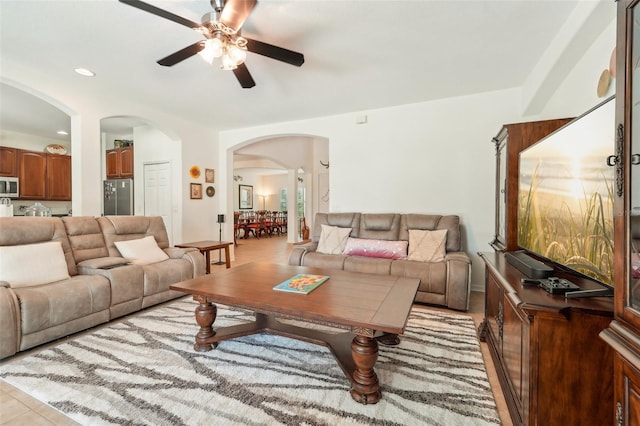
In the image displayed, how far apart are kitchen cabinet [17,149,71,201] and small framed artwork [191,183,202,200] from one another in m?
3.19

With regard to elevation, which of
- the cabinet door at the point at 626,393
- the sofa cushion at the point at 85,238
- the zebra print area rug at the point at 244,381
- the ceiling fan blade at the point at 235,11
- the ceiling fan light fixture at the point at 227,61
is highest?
the ceiling fan blade at the point at 235,11

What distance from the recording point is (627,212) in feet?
2.46

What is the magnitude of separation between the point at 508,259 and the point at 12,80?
15.7 feet

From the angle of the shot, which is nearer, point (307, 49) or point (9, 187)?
point (307, 49)

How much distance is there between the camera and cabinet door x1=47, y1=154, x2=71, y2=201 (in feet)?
18.3

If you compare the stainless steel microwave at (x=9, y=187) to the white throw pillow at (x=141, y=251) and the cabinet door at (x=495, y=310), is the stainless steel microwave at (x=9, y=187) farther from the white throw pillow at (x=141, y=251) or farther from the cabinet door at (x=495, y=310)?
the cabinet door at (x=495, y=310)

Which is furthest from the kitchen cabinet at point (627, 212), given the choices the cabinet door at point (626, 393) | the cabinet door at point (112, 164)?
the cabinet door at point (112, 164)

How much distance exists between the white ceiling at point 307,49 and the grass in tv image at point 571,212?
3.92ft

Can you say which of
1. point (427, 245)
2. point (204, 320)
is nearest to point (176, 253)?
point (204, 320)

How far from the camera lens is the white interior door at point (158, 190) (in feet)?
16.7

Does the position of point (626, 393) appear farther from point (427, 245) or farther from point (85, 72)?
point (85, 72)

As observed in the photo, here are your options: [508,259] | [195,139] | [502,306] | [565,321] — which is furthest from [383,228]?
[195,139]

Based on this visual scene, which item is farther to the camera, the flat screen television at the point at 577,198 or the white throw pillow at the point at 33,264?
the white throw pillow at the point at 33,264

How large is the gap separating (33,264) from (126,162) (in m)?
3.86
